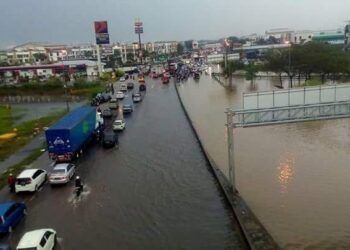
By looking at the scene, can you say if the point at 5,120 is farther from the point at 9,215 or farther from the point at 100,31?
the point at 100,31

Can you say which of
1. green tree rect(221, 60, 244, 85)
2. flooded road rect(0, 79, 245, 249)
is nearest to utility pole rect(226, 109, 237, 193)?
flooded road rect(0, 79, 245, 249)

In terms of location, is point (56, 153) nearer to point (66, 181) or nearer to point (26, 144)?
point (66, 181)

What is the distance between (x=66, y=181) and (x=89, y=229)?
5.31 metres

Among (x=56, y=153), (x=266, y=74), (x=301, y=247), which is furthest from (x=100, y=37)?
(x=301, y=247)

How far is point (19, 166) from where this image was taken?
22.2m

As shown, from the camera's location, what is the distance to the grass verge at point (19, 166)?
20.0 m

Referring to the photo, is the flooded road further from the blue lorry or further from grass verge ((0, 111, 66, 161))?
grass verge ((0, 111, 66, 161))

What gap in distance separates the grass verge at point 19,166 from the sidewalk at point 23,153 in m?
0.35

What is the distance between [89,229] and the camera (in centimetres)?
1399

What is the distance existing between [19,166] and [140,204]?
9250 mm

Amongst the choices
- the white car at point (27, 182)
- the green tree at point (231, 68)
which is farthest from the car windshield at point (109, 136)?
the green tree at point (231, 68)

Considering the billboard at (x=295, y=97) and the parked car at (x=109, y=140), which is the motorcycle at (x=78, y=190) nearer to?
the billboard at (x=295, y=97)

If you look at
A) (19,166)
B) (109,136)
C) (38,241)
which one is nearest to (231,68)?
(109,136)

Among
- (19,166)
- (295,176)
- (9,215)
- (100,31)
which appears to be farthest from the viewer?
(100,31)
